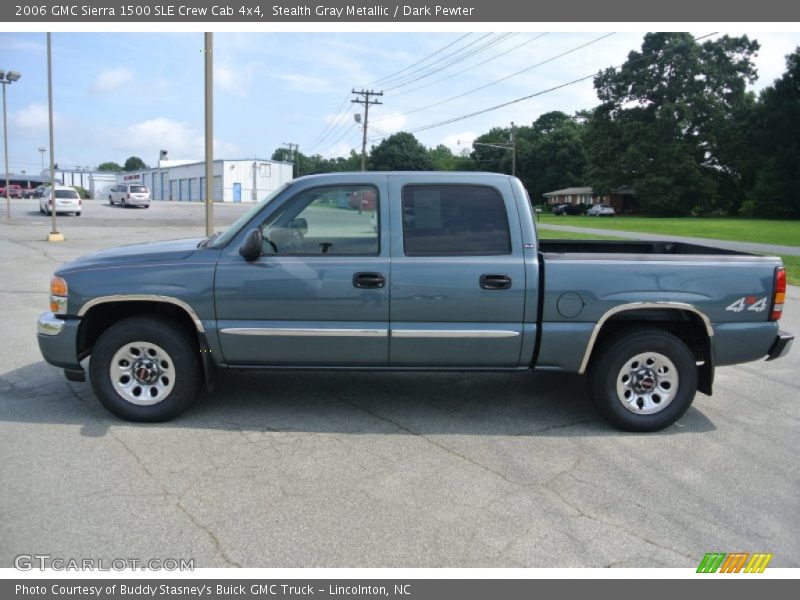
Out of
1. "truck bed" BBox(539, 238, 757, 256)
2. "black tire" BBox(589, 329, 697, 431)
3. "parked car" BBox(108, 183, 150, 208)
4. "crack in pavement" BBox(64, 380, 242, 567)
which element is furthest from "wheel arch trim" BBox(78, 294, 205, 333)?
"parked car" BBox(108, 183, 150, 208)

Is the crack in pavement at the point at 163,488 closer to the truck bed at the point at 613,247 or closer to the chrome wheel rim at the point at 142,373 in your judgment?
the chrome wheel rim at the point at 142,373

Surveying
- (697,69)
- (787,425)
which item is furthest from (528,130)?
(787,425)

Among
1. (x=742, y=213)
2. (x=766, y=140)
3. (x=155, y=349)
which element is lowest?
(x=155, y=349)

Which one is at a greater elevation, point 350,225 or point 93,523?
point 350,225

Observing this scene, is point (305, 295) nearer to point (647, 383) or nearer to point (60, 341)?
point (60, 341)

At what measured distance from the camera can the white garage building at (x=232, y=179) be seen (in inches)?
3155

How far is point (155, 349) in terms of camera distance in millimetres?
4969

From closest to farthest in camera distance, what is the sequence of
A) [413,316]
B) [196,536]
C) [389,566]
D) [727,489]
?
[389,566] → [196,536] → [727,489] → [413,316]

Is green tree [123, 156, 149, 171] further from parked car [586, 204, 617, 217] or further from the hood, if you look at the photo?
the hood

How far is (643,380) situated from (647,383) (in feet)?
0.13

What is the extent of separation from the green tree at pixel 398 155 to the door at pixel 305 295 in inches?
2015

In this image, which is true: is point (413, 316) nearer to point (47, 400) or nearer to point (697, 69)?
point (47, 400)

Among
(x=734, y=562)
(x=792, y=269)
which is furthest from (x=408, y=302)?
(x=792, y=269)

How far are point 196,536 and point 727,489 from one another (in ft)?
10.4
